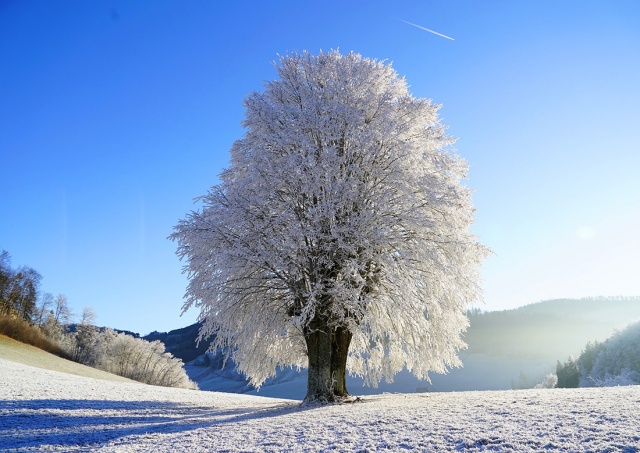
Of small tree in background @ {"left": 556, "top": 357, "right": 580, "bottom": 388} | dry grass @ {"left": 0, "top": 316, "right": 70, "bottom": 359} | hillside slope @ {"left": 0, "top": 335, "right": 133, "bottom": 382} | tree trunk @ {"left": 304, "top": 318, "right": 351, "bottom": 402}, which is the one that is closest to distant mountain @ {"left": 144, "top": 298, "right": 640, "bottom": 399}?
small tree in background @ {"left": 556, "top": 357, "right": 580, "bottom": 388}

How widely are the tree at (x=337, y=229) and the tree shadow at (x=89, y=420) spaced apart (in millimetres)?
3328

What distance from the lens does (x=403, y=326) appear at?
17.6 metres

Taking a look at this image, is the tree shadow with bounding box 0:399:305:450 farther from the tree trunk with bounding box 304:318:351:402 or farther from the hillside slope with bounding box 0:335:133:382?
the hillside slope with bounding box 0:335:133:382

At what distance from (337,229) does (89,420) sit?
32.0 feet

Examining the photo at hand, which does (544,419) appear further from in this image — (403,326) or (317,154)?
(317,154)

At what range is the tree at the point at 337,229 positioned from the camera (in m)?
15.6

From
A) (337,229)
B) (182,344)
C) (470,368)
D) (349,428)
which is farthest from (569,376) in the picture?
(182,344)

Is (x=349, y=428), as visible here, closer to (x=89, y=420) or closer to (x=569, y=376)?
(x=89, y=420)

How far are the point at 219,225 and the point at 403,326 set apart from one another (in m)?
8.20

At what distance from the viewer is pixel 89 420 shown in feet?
44.4

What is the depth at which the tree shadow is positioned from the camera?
35.8 ft

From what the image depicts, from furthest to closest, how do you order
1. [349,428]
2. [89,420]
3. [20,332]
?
[20,332] → [89,420] → [349,428]

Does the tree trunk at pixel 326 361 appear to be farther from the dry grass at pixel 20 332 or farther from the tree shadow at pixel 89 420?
the dry grass at pixel 20 332

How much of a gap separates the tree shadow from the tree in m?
3.33
